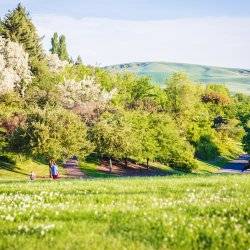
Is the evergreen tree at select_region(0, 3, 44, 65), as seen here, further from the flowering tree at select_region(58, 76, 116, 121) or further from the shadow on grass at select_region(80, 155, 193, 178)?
the shadow on grass at select_region(80, 155, 193, 178)

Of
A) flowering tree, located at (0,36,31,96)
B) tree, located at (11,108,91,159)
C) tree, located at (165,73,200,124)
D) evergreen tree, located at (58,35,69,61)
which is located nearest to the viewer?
tree, located at (11,108,91,159)

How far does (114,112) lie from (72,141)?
89.9 feet

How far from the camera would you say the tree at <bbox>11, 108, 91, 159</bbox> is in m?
65.3

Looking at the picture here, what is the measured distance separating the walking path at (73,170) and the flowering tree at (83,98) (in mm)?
9921

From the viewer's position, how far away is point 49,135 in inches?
2611

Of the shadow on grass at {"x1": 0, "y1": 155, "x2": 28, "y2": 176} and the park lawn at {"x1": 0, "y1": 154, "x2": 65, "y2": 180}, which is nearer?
the park lawn at {"x1": 0, "y1": 154, "x2": 65, "y2": 180}

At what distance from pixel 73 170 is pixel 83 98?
72.7ft

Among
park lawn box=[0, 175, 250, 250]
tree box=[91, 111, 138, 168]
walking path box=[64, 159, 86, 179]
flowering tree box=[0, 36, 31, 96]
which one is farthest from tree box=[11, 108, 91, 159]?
park lawn box=[0, 175, 250, 250]

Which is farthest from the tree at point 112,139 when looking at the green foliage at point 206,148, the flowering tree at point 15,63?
the green foliage at point 206,148

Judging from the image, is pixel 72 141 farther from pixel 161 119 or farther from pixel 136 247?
pixel 136 247

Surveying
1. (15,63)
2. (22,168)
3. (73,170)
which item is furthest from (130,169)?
(15,63)

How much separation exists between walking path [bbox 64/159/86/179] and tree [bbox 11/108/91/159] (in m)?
5.61

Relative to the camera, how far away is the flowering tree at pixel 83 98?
307 feet

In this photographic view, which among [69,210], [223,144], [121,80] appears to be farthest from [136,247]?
[223,144]
